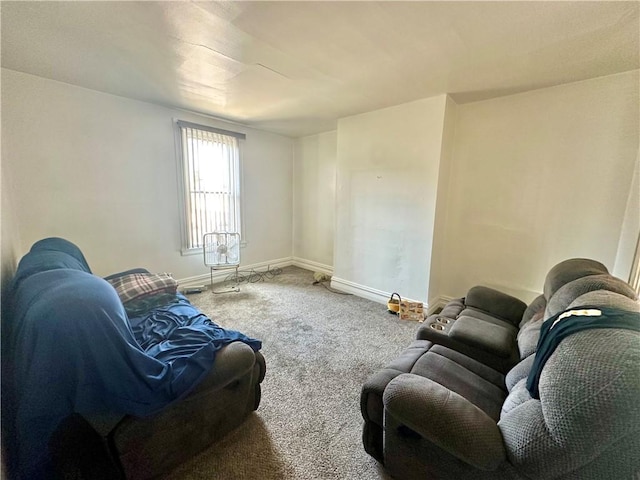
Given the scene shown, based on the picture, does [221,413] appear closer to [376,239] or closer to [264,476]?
[264,476]

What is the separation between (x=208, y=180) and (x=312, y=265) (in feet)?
7.46

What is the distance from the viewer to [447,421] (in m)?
0.96

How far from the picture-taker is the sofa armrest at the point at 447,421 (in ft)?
2.94

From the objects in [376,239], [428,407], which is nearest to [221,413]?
[428,407]

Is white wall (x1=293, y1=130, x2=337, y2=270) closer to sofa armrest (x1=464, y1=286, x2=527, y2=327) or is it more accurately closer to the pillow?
sofa armrest (x1=464, y1=286, x2=527, y2=327)

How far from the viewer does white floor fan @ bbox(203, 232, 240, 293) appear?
365 cm

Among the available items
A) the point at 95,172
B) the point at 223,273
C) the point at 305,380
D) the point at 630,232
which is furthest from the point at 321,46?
the point at 223,273

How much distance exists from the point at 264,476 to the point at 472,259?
2.88 metres

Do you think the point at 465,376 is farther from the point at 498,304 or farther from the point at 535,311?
the point at 498,304

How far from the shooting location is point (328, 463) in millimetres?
1356

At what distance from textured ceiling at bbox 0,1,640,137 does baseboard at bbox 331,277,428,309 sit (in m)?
2.31

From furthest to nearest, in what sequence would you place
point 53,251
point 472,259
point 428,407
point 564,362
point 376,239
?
point 376,239 < point 472,259 < point 53,251 < point 428,407 < point 564,362

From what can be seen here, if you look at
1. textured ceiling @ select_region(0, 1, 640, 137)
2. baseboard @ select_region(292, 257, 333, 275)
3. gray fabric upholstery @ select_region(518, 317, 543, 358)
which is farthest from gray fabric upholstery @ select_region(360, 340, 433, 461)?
baseboard @ select_region(292, 257, 333, 275)

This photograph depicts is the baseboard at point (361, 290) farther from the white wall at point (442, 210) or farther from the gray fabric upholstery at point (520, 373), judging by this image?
the gray fabric upholstery at point (520, 373)
